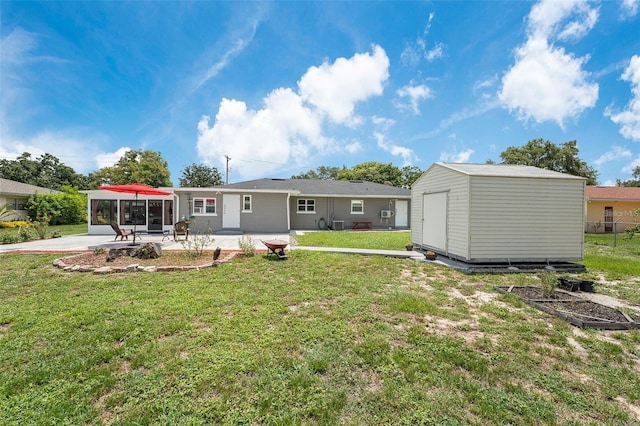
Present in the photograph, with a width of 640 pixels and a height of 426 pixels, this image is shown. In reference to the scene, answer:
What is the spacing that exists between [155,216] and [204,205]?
8.31 ft

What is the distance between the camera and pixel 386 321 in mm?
3766

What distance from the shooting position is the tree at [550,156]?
89.8 ft

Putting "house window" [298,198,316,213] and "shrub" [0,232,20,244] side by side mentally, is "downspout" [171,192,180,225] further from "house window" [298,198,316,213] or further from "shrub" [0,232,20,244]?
"house window" [298,198,316,213]

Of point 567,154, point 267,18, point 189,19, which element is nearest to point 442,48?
point 267,18

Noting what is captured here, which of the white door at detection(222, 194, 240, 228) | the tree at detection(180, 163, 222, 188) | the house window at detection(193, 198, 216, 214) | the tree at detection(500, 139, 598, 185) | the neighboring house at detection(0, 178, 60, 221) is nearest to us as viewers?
the house window at detection(193, 198, 216, 214)

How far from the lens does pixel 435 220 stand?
8.88 meters

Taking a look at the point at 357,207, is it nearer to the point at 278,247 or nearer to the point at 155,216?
the point at 278,247

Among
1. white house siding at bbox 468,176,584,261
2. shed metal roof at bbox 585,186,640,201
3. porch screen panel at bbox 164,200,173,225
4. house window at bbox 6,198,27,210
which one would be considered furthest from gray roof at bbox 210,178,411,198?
house window at bbox 6,198,27,210

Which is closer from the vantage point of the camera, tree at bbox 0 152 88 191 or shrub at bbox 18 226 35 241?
shrub at bbox 18 226 35 241

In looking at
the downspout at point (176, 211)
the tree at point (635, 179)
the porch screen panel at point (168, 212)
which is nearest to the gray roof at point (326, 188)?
the downspout at point (176, 211)

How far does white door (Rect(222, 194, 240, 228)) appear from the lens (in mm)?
15711

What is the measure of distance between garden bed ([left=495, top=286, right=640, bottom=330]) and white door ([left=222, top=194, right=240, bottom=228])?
13409mm

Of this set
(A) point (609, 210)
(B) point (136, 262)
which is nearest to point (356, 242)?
(B) point (136, 262)

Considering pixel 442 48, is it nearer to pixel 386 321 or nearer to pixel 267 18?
pixel 267 18
